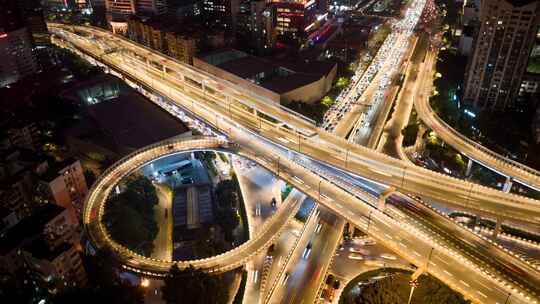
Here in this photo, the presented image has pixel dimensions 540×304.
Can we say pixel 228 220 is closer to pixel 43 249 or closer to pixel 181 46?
pixel 43 249

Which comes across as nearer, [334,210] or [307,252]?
[334,210]

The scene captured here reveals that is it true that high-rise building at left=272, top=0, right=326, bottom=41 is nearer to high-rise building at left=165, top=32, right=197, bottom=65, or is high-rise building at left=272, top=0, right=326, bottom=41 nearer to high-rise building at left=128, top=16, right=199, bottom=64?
high-rise building at left=128, top=16, right=199, bottom=64

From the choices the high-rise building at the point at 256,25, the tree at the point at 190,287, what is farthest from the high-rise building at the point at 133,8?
the tree at the point at 190,287

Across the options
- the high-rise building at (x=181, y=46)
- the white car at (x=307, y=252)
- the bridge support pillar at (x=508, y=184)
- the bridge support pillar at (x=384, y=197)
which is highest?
the high-rise building at (x=181, y=46)

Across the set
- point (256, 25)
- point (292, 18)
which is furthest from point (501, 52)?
point (256, 25)

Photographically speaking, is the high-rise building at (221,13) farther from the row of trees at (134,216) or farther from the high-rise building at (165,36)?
the row of trees at (134,216)

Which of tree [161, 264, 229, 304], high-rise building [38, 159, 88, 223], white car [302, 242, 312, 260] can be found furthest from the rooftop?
white car [302, 242, 312, 260]

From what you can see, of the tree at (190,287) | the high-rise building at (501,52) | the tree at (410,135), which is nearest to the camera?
the tree at (190,287)
